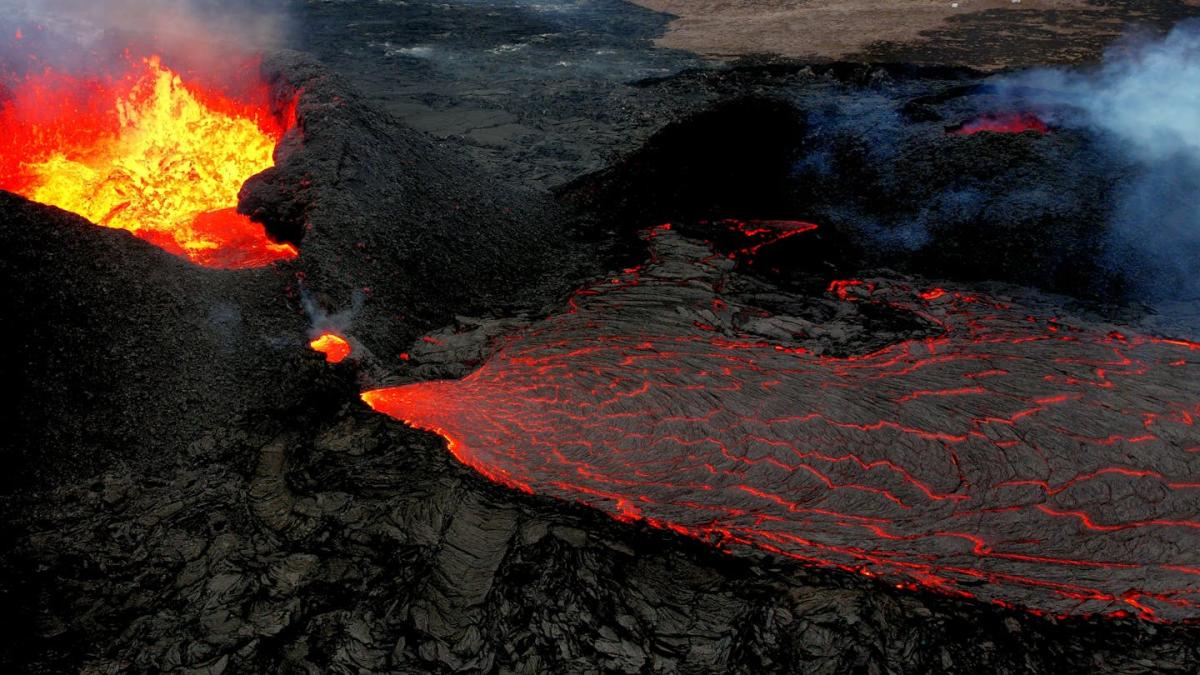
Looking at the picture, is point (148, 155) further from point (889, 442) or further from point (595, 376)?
point (889, 442)

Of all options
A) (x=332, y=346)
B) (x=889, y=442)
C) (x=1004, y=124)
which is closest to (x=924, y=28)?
(x=1004, y=124)

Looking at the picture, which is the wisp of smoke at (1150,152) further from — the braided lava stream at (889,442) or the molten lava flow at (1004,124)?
the braided lava stream at (889,442)

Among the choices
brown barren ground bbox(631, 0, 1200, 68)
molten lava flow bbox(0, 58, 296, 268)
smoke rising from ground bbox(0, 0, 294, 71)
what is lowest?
brown barren ground bbox(631, 0, 1200, 68)

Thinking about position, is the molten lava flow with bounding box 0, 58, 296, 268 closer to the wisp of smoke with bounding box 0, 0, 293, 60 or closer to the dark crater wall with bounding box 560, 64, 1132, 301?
the wisp of smoke with bounding box 0, 0, 293, 60

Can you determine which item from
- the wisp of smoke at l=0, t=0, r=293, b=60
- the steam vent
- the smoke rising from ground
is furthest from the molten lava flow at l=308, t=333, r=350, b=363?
the wisp of smoke at l=0, t=0, r=293, b=60

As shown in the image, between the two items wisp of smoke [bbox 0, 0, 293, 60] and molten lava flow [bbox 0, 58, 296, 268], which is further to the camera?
wisp of smoke [bbox 0, 0, 293, 60]

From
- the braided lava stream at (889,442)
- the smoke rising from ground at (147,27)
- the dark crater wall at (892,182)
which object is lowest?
the braided lava stream at (889,442)

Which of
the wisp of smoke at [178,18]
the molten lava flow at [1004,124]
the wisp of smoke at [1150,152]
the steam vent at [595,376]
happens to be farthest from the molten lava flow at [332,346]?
the molten lava flow at [1004,124]

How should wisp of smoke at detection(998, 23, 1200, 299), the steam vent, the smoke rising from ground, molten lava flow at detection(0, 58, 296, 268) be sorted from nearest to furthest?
the steam vent
wisp of smoke at detection(998, 23, 1200, 299)
molten lava flow at detection(0, 58, 296, 268)
the smoke rising from ground
